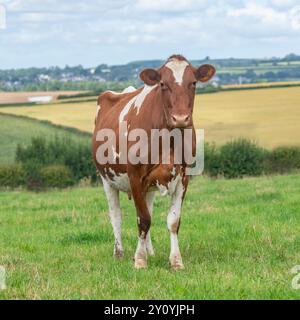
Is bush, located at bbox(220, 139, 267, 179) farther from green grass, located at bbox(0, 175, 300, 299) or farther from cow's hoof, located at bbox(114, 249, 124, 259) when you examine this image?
cow's hoof, located at bbox(114, 249, 124, 259)

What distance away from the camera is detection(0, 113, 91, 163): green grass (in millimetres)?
58281

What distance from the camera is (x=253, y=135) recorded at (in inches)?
1954

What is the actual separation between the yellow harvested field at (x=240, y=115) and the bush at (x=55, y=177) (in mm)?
11170

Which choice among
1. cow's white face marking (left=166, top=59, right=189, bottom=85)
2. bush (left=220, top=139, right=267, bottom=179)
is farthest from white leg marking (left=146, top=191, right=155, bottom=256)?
bush (left=220, top=139, right=267, bottom=179)

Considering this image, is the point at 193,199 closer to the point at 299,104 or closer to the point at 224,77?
the point at 224,77

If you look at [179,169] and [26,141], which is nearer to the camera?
[179,169]

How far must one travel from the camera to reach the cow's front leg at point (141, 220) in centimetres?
905

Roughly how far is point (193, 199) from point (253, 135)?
32429 millimetres

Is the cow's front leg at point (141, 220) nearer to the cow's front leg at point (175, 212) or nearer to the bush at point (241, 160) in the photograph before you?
the cow's front leg at point (175, 212)

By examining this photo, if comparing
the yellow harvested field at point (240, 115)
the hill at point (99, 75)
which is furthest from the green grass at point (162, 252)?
the hill at point (99, 75)
